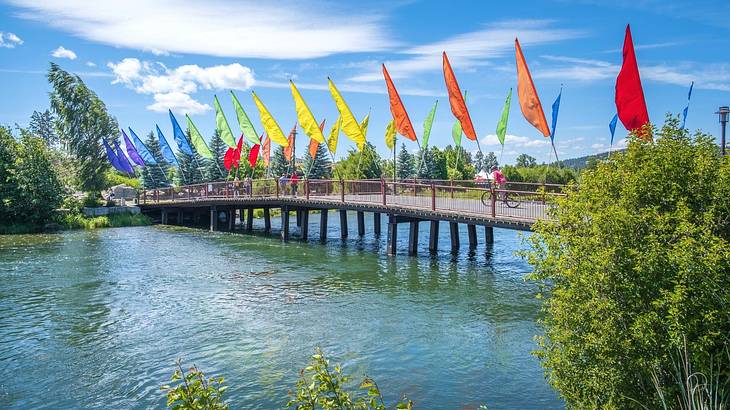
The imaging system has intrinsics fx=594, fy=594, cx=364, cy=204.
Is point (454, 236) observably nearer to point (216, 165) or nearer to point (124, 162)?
point (124, 162)

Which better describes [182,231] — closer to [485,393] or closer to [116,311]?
[116,311]

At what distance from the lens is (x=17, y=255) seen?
103 ft

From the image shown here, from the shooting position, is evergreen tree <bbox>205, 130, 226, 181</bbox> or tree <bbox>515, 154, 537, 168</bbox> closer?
evergreen tree <bbox>205, 130, 226, 181</bbox>

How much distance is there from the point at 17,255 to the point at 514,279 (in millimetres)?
25495

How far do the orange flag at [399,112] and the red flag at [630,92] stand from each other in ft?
44.2

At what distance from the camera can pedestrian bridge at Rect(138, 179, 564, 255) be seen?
2302 centimetres

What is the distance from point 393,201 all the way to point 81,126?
131ft

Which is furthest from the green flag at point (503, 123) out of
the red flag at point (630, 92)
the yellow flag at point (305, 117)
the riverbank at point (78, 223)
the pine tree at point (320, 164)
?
the pine tree at point (320, 164)

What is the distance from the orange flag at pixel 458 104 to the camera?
2700 cm

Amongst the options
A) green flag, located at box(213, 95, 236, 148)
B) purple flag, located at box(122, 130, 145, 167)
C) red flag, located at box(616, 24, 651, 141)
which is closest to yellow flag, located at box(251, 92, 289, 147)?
green flag, located at box(213, 95, 236, 148)

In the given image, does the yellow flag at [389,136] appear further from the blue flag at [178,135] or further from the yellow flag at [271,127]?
the blue flag at [178,135]

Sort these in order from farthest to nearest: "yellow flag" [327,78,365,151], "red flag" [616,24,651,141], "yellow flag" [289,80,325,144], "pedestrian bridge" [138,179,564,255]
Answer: "yellow flag" [289,80,325,144] → "yellow flag" [327,78,365,151] → "pedestrian bridge" [138,179,564,255] → "red flag" [616,24,651,141]

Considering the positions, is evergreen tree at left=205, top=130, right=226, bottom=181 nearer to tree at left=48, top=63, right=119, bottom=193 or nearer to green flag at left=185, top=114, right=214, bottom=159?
tree at left=48, top=63, right=119, bottom=193

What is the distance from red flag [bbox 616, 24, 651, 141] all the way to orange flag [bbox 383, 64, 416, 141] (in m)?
13.5
